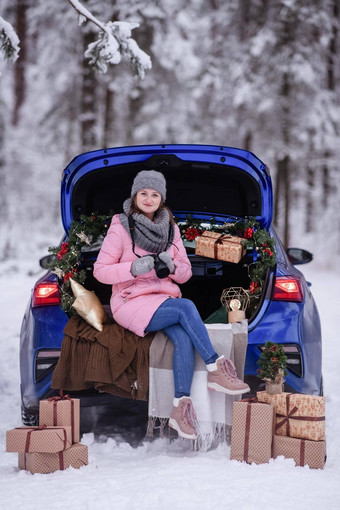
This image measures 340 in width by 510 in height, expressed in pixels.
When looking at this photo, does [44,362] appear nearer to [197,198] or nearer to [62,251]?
[62,251]

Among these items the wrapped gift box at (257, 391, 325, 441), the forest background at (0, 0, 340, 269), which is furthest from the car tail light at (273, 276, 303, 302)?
the forest background at (0, 0, 340, 269)

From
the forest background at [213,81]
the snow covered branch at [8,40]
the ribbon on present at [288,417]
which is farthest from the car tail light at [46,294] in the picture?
the forest background at [213,81]

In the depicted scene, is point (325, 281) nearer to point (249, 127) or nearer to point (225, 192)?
point (249, 127)

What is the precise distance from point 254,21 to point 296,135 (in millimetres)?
3751

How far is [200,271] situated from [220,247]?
586mm

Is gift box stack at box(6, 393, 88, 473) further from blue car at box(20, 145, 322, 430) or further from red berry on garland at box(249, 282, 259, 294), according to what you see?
red berry on garland at box(249, 282, 259, 294)

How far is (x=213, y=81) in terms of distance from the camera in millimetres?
19469

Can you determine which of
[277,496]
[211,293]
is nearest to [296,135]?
[211,293]

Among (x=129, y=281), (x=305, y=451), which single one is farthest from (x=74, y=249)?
(x=305, y=451)

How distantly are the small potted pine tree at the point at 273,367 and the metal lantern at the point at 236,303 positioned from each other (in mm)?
527

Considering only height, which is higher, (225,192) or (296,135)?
(296,135)

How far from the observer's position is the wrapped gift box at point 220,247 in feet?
15.7

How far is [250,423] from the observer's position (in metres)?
3.66

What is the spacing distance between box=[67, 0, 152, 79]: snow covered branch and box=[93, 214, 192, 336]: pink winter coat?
2294mm
